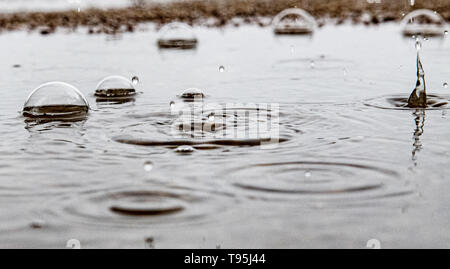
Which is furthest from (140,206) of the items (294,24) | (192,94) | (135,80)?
(294,24)

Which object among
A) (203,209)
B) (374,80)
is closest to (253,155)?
(203,209)

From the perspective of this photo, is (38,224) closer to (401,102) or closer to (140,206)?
(140,206)

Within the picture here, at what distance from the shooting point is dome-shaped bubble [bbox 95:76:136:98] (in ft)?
21.5

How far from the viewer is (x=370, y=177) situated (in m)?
3.53

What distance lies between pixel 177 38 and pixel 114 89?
238 inches

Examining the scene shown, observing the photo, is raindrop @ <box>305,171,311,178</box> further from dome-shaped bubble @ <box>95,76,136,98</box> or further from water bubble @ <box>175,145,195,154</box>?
dome-shaped bubble @ <box>95,76,136,98</box>

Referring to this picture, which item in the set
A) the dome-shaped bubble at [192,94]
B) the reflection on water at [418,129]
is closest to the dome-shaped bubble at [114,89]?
the dome-shaped bubble at [192,94]

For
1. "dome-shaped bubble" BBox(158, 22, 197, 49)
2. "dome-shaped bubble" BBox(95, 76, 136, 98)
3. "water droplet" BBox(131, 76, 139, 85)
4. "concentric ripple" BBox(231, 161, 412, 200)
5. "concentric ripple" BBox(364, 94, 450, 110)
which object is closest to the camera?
"concentric ripple" BBox(231, 161, 412, 200)

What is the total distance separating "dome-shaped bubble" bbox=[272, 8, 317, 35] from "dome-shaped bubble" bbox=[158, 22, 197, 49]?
235 cm

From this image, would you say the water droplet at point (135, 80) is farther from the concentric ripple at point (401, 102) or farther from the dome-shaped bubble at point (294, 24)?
the dome-shaped bubble at point (294, 24)

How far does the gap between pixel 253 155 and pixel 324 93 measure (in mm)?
2626

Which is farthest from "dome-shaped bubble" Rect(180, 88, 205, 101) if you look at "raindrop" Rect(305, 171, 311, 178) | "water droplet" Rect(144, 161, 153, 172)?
"raindrop" Rect(305, 171, 311, 178)

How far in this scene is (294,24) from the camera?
53.1 feet
